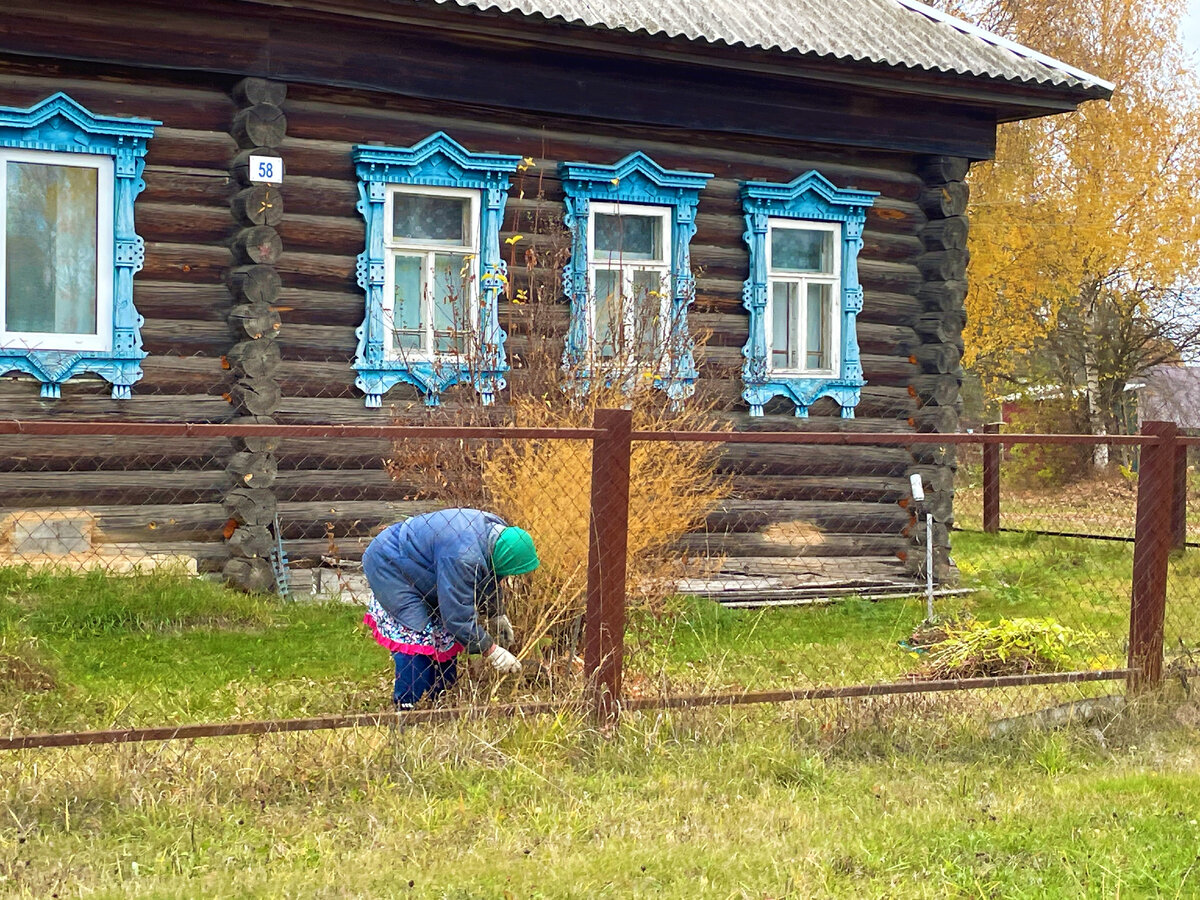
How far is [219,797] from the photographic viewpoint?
5.05 m

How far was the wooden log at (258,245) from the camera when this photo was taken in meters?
9.64

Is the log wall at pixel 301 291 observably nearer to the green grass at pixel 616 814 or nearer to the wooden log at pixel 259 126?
the wooden log at pixel 259 126

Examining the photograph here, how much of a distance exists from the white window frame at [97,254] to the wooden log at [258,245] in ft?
2.71

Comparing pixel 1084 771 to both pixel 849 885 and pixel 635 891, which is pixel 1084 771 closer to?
pixel 849 885

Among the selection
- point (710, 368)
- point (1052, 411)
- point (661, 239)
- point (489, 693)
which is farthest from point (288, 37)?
point (1052, 411)

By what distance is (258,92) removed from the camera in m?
9.64

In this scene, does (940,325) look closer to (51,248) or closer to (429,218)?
(429,218)

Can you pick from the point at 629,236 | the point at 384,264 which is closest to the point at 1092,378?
the point at 629,236

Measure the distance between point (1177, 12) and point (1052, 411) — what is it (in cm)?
769

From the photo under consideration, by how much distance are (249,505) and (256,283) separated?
4.93ft

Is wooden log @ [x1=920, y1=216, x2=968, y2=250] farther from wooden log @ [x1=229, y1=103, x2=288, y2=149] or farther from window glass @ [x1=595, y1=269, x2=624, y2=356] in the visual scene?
wooden log @ [x1=229, y1=103, x2=288, y2=149]

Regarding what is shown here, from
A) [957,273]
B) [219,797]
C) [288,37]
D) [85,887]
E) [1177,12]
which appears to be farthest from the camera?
[1177,12]

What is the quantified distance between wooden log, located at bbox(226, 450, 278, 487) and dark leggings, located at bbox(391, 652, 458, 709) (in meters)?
3.68

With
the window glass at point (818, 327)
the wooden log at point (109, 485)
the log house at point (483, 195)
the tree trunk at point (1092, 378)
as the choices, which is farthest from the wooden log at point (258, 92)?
the tree trunk at point (1092, 378)
